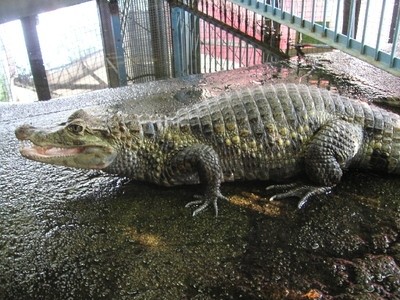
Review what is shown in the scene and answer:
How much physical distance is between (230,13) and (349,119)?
598 centimetres

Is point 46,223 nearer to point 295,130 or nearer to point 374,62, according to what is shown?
point 295,130

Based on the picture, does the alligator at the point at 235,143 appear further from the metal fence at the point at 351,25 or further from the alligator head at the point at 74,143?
the metal fence at the point at 351,25

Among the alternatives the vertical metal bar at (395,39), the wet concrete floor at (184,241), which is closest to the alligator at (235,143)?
the wet concrete floor at (184,241)

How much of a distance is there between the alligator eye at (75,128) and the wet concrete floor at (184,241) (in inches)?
22.2

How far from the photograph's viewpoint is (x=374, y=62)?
4871 millimetres

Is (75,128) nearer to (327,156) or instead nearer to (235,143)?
(235,143)

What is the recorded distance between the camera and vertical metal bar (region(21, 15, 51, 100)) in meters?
6.60

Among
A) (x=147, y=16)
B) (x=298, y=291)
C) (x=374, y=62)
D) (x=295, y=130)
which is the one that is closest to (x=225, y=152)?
(x=295, y=130)

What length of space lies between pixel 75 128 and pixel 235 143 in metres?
1.23

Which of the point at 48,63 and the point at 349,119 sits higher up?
the point at 349,119

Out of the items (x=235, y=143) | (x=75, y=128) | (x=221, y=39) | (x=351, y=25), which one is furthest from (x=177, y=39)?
(x=75, y=128)

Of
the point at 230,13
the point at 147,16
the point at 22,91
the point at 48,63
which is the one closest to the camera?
the point at 22,91

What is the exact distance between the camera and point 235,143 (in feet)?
10.5

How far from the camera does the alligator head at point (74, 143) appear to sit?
3021 mm
